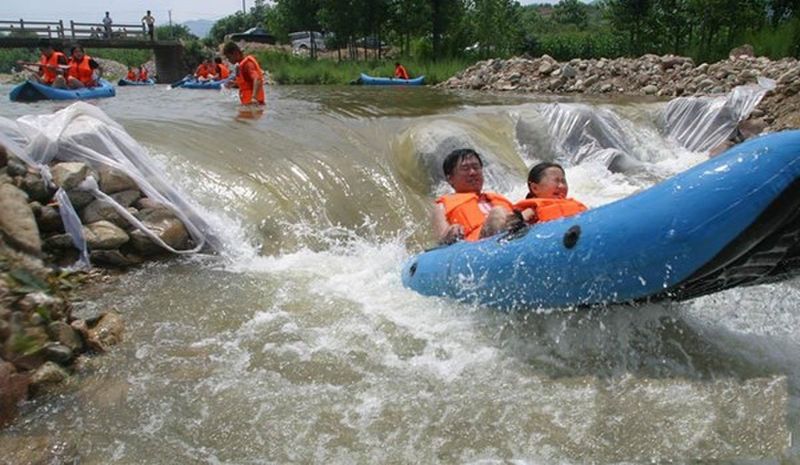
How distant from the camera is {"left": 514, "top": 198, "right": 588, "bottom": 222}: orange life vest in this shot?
4012mm

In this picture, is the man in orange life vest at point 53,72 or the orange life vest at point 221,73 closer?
the man in orange life vest at point 53,72

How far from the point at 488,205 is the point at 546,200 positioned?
25.1 inches

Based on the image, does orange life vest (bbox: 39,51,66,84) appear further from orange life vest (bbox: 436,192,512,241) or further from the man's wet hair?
orange life vest (bbox: 436,192,512,241)

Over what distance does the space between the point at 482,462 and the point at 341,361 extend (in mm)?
1089

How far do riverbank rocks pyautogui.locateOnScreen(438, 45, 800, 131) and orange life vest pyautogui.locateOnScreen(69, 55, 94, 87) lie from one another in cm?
963

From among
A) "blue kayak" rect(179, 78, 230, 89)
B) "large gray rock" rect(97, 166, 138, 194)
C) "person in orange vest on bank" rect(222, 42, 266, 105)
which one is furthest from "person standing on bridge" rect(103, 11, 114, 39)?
"large gray rock" rect(97, 166, 138, 194)

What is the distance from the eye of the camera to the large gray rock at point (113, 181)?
5102mm

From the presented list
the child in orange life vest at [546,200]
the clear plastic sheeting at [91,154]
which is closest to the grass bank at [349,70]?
the clear plastic sheeting at [91,154]

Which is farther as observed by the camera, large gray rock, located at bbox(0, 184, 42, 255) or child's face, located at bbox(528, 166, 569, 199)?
child's face, located at bbox(528, 166, 569, 199)

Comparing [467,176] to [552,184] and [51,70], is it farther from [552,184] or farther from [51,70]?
[51,70]

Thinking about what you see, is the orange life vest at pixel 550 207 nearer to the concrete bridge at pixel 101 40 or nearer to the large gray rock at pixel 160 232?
the large gray rock at pixel 160 232

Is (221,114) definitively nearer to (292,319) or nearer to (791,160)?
(292,319)

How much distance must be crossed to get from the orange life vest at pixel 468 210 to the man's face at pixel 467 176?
13 cm

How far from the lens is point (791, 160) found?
269cm
